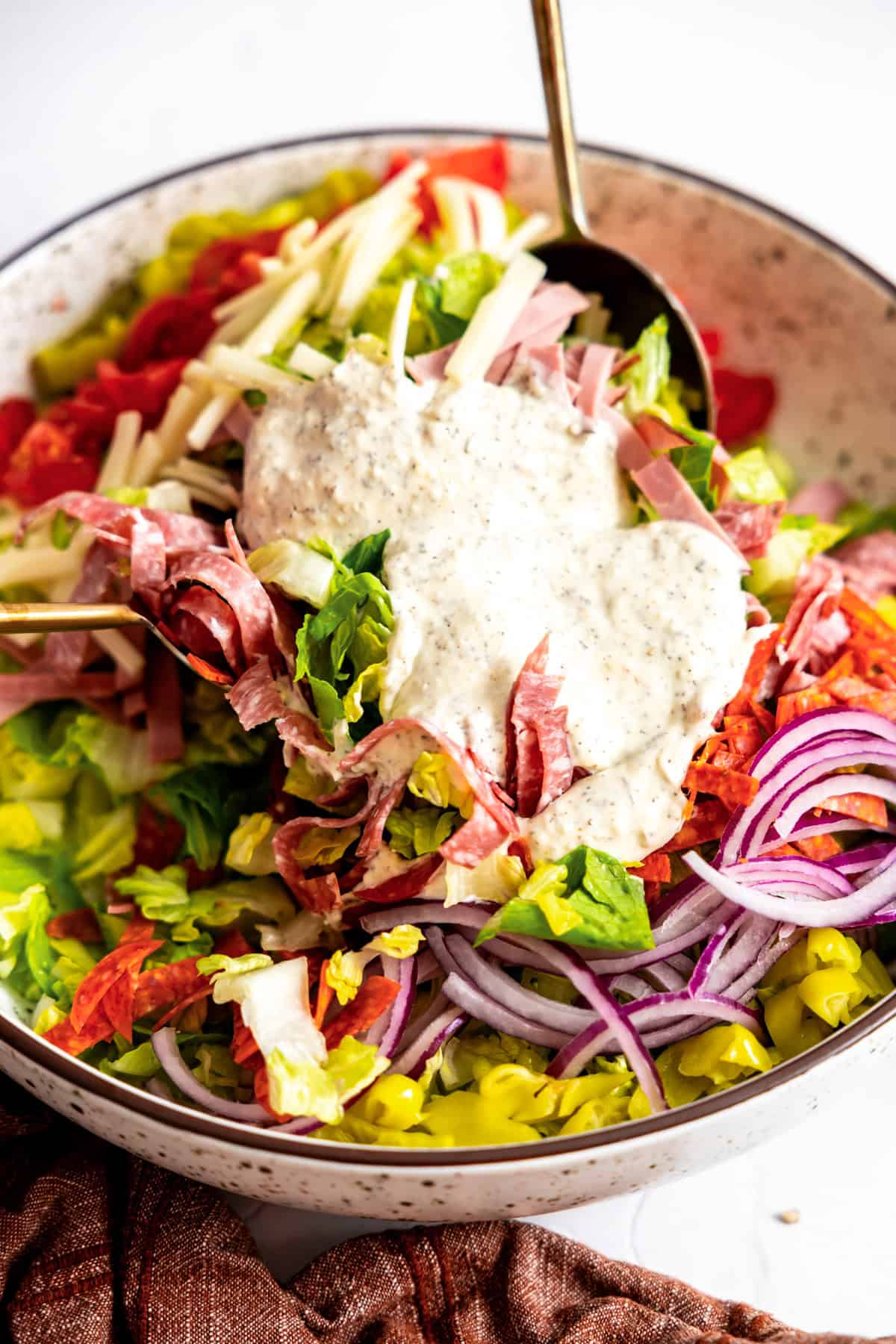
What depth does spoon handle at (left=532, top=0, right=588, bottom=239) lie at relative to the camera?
3377 mm

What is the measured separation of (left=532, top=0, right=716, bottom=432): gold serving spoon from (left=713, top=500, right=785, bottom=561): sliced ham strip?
2.03 feet

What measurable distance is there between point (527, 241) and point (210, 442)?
111 cm

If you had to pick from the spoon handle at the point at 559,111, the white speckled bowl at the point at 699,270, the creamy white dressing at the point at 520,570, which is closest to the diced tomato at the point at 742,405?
the white speckled bowl at the point at 699,270

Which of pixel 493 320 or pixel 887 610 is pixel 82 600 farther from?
pixel 887 610

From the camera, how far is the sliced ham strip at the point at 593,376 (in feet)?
10.1

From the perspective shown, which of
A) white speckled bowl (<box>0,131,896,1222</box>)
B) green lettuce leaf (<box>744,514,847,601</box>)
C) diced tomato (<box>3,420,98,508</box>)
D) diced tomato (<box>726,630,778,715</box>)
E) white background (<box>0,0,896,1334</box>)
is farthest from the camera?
white background (<box>0,0,896,1334</box>)

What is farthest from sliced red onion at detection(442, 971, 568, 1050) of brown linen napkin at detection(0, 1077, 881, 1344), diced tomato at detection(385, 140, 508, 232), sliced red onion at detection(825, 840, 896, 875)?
diced tomato at detection(385, 140, 508, 232)

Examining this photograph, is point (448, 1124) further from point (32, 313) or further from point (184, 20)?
point (184, 20)

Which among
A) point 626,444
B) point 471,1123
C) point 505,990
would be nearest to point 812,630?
point 626,444

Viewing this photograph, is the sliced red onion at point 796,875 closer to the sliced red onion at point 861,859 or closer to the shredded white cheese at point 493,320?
the sliced red onion at point 861,859

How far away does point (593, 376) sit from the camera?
312 centimetres

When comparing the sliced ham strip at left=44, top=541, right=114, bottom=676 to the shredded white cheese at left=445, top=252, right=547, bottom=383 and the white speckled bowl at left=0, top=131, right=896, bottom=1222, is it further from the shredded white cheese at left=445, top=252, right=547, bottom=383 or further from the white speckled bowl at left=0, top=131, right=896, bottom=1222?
the white speckled bowl at left=0, top=131, right=896, bottom=1222

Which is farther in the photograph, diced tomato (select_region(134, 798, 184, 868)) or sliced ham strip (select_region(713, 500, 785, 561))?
diced tomato (select_region(134, 798, 184, 868))

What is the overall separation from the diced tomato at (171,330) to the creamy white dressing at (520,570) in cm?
75
